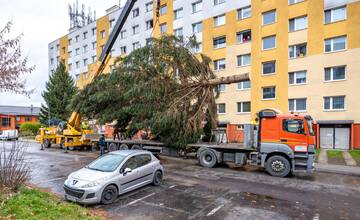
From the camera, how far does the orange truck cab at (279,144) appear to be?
483 inches

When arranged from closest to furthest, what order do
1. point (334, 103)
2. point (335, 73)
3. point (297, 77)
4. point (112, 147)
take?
point (112, 147), point (334, 103), point (335, 73), point (297, 77)

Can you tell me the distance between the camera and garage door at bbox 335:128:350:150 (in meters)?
23.3

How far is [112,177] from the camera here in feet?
27.8

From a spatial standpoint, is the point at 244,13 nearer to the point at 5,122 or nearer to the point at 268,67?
the point at 268,67

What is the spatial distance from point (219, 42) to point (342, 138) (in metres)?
16.8

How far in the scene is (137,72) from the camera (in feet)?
58.0

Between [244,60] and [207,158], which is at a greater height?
[244,60]

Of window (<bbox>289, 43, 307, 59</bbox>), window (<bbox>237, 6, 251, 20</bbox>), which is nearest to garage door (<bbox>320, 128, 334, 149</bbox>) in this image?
window (<bbox>289, 43, 307, 59</bbox>)

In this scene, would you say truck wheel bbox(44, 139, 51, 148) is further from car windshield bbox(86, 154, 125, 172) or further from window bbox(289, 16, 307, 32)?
window bbox(289, 16, 307, 32)

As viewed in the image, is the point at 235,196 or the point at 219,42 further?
the point at 219,42

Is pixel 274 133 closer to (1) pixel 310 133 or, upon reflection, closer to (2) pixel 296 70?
(1) pixel 310 133

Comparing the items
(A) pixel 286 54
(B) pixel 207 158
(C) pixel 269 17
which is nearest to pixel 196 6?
(C) pixel 269 17

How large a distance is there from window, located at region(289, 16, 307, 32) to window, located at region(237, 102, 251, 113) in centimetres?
886

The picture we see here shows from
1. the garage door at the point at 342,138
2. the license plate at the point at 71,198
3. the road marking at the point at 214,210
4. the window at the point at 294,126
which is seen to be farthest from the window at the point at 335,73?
the license plate at the point at 71,198
